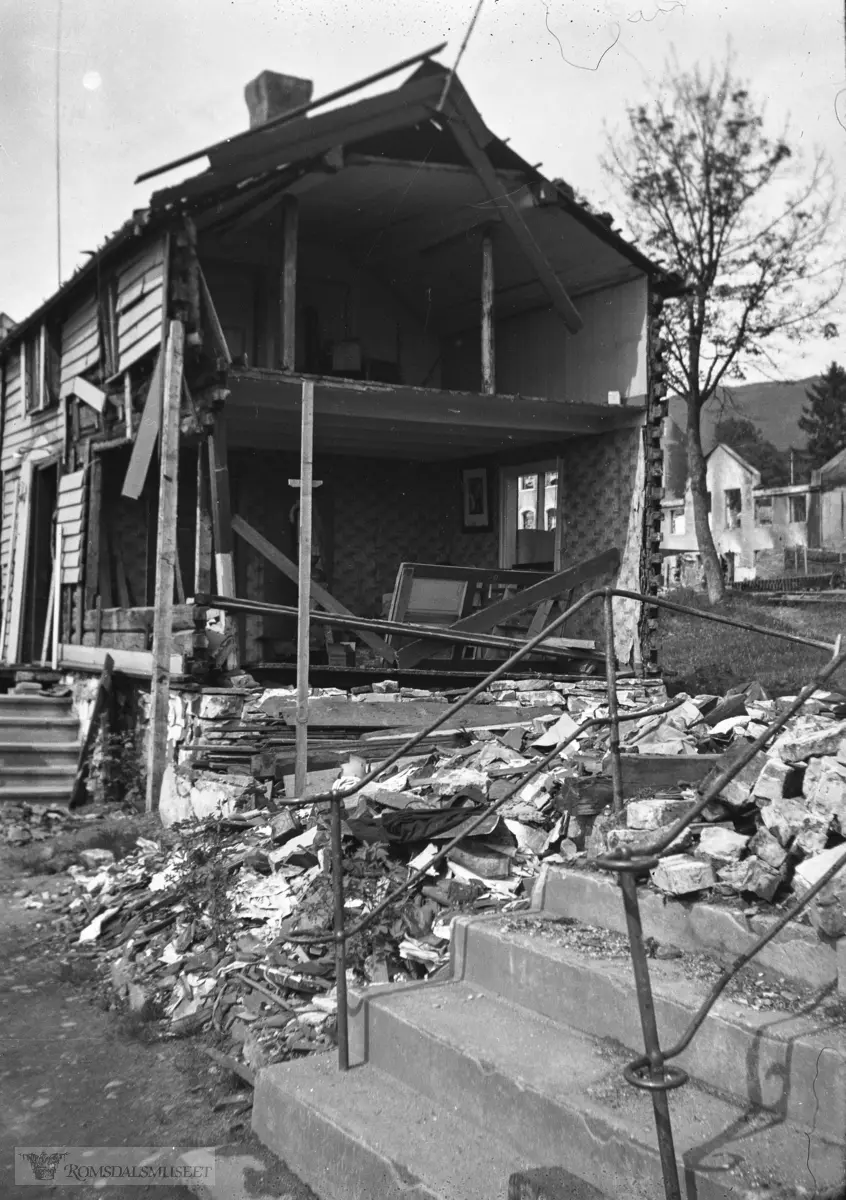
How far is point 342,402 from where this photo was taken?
35.7 ft

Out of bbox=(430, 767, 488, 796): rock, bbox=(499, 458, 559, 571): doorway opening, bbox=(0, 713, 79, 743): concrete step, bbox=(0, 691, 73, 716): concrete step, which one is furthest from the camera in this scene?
bbox=(499, 458, 559, 571): doorway opening

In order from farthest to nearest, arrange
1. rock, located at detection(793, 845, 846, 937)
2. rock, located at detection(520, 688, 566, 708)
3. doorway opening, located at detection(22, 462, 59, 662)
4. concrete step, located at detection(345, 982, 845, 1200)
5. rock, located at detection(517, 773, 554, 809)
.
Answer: doorway opening, located at detection(22, 462, 59, 662) < rock, located at detection(520, 688, 566, 708) < rock, located at detection(517, 773, 554, 809) < rock, located at detection(793, 845, 846, 937) < concrete step, located at detection(345, 982, 845, 1200)

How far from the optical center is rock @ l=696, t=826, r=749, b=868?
4309 millimetres

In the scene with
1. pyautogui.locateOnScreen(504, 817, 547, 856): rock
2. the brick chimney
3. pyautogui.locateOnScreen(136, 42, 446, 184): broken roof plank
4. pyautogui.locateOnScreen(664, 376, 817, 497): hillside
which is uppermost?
pyautogui.locateOnScreen(664, 376, 817, 497): hillside

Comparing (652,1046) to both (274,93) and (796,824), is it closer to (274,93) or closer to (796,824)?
(796,824)

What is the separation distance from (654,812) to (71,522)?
34.4ft

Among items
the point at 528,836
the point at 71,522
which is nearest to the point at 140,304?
the point at 71,522

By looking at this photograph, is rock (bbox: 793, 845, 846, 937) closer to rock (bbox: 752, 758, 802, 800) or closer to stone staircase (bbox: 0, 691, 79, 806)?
rock (bbox: 752, 758, 802, 800)

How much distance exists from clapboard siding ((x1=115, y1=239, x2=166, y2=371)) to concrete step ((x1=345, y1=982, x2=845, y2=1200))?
8.45 m

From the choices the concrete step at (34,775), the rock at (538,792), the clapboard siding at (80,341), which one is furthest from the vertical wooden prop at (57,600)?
the rock at (538,792)

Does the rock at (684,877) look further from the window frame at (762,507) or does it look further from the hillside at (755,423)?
the window frame at (762,507)

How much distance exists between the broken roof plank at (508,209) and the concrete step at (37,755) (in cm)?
734

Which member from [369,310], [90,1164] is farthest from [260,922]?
[369,310]

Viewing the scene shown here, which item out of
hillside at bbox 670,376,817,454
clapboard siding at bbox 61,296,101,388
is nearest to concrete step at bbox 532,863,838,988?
clapboard siding at bbox 61,296,101,388
